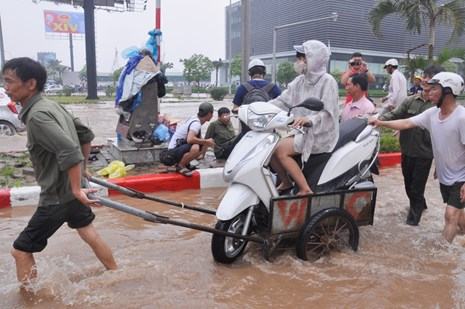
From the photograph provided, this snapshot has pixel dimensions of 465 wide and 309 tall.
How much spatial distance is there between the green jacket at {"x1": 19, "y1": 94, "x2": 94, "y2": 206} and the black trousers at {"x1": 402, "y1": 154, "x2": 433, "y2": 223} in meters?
3.42

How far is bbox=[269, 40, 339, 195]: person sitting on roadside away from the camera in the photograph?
12.0 ft

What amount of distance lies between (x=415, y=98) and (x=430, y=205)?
1.60m

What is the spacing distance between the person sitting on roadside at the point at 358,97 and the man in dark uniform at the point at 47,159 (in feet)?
10.2

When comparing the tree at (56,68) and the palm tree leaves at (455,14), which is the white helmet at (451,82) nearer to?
the palm tree leaves at (455,14)

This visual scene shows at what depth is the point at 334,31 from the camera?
60.2 metres

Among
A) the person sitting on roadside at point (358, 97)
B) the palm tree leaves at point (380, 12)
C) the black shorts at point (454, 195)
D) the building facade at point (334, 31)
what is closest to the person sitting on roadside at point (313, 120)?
the black shorts at point (454, 195)

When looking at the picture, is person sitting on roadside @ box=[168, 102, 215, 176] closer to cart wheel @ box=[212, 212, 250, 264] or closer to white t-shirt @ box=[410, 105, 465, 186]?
cart wheel @ box=[212, 212, 250, 264]

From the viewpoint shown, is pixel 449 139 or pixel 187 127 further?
pixel 187 127

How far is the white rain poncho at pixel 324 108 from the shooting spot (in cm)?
367

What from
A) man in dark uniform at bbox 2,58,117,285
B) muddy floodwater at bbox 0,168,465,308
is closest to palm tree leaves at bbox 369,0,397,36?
muddy floodwater at bbox 0,168,465,308

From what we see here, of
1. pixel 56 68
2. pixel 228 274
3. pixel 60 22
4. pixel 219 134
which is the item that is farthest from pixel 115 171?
pixel 56 68

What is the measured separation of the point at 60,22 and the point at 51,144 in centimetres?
7881

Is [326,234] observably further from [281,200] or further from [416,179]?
[416,179]

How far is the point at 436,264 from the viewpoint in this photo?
3.84 metres
